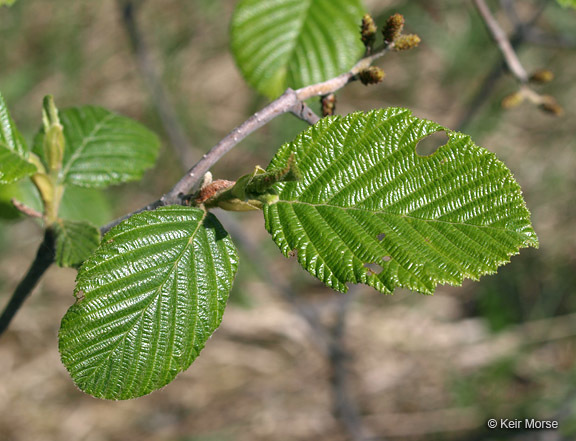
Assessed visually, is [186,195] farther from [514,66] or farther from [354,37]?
[514,66]

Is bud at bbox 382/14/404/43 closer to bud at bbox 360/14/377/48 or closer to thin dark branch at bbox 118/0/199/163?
bud at bbox 360/14/377/48

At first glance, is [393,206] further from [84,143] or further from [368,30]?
[84,143]

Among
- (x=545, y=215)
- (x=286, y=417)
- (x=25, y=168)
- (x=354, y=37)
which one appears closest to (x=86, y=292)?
(x=25, y=168)

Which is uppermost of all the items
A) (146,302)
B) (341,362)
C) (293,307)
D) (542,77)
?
(146,302)

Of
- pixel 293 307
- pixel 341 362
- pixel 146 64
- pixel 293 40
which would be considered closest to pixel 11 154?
pixel 293 40

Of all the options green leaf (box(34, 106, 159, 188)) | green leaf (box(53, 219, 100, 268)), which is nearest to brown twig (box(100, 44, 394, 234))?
green leaf (box(53, 219, 100, 268))
